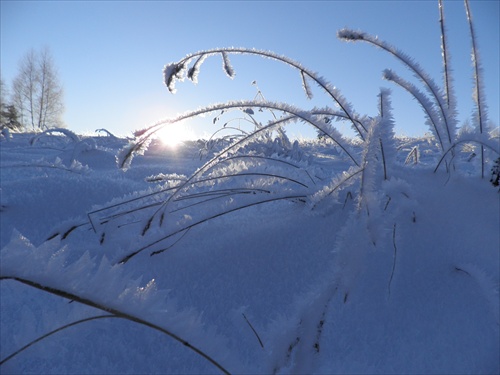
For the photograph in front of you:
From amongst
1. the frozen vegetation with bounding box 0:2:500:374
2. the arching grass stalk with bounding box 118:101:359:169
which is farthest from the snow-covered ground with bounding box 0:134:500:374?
the arching grass stalk with bounding box 118:101:359:169

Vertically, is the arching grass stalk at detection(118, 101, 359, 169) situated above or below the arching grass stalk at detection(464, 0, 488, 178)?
below

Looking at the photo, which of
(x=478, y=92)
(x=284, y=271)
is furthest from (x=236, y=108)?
(x=478, y=92)

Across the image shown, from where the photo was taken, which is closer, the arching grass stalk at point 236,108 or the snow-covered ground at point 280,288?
the snow-covered ground at point 280,288

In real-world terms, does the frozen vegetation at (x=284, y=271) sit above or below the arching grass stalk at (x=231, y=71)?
below

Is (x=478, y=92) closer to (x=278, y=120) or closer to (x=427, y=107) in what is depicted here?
(x=427, y=107)

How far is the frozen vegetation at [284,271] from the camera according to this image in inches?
14.8

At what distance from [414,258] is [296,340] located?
397mm

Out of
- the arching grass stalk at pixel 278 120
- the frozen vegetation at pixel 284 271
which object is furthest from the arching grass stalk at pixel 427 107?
the arching grass stalk at pixel 278 120

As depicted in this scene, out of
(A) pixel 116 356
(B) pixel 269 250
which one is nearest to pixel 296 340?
(A) pixel 116 356

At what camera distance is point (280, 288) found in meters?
0.76

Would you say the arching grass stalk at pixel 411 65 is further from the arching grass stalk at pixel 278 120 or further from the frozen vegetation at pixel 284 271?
the arching grass stalk at pixel 278 120

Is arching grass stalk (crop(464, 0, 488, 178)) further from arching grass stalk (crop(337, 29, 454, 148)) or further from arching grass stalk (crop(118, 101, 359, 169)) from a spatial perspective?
arching grass stalk (crop(118, 101, 359, 169))

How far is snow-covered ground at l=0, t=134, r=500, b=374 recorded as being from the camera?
37 centimetres

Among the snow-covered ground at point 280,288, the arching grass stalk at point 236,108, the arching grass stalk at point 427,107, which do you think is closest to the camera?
the snow-covered ground at point 280,288
